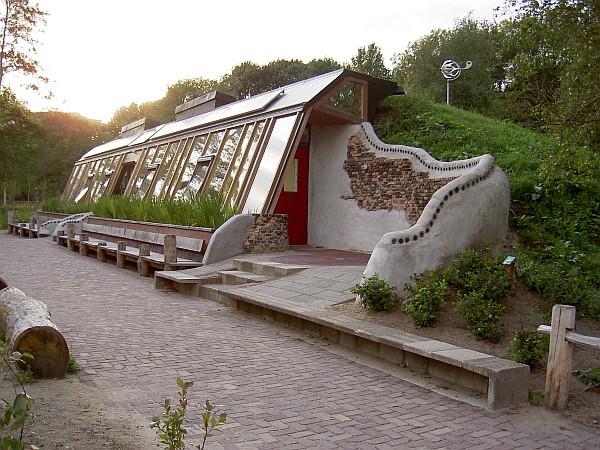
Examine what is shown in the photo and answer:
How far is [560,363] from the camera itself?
14.5 ft

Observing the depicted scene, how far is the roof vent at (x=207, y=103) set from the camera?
1936 cm

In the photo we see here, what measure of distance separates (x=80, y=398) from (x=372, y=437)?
222 cm

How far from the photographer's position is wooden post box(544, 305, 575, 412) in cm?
439

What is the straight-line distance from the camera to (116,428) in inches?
149

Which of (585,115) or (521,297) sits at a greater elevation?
(585,115)

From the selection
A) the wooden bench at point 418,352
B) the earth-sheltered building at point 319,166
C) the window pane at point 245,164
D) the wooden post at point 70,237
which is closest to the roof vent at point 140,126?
the wooden post at point 70,237

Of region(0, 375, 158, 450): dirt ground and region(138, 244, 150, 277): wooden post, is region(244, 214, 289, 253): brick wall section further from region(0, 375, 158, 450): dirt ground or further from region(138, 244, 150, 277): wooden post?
region(0, 375, 158, 450): dirt ground

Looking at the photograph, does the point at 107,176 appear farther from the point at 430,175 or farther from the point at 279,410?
the point at 279,410

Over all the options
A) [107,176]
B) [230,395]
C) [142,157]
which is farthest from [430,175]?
[107,176]

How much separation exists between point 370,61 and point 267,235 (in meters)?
35.5

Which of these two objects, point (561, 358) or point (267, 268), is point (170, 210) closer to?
point (267, 268)

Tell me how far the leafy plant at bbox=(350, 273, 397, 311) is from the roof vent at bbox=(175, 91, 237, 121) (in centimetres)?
1399

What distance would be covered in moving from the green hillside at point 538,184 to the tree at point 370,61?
2821cm

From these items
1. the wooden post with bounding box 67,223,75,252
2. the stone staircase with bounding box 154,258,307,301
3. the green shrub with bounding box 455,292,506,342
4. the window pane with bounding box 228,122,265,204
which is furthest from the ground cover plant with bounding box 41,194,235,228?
the green shrub with bounding box 455,292,506,342
